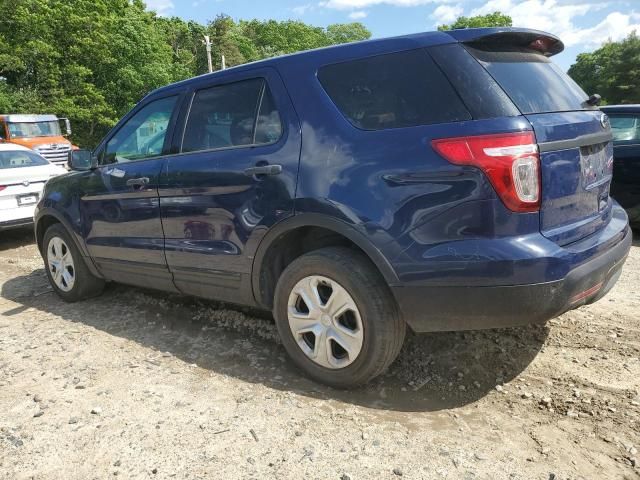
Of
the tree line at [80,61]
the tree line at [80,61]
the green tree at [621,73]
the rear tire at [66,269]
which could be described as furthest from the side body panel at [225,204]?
the green tree at [621,73]

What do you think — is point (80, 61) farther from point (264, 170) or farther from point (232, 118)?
point (264, 170)

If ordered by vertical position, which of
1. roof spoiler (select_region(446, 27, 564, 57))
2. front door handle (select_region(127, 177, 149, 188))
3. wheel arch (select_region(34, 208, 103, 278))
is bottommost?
wheel arch (select_region(34, 208, 103, 278))

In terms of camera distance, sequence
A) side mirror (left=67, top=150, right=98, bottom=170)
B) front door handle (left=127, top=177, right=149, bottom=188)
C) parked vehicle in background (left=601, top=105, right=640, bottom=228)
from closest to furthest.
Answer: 1. front door handle (left=127, top=177, right=149, bottom=188)
2. side mirror (left=67, top=150, right=98, bottom=170)
3. parked vehicle in background (left=601, top=105, right=640, bottom=228)

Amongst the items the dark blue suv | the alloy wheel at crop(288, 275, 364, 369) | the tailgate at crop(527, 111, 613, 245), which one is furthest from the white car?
the tailgate at crop(527, 111, 613, 245)

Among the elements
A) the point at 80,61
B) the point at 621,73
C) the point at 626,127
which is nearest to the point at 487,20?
the point at 621,73

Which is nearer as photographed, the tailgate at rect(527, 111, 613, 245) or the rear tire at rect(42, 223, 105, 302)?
the tailgate at rect(527, 111, 613, 245)

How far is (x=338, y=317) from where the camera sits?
292 centimetres

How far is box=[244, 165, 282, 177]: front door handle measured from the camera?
3.07 m

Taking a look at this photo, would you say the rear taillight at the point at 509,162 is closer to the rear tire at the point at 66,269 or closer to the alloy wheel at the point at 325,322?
the alloy wheel at the point at 325,322

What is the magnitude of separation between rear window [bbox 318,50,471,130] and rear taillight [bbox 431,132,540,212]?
7.3 inches

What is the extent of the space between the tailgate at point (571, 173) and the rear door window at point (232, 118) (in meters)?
1.49

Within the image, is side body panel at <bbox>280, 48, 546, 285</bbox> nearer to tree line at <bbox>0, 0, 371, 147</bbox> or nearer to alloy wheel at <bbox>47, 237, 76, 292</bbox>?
alloy wheel at <bbox>47, 237, 76, 292</bbox>

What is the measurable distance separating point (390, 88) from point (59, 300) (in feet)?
12.9

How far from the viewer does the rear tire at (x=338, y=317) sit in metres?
2.75
